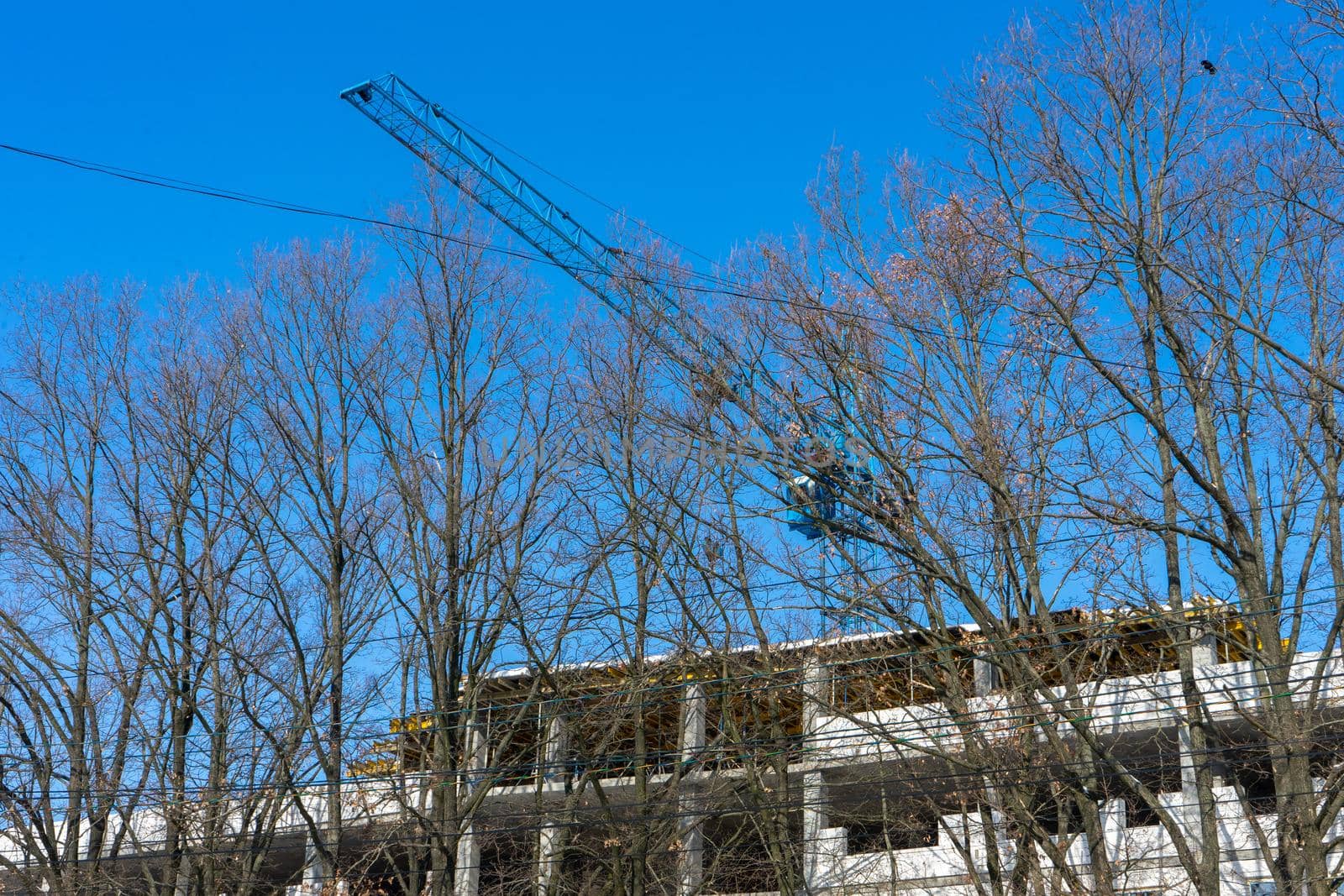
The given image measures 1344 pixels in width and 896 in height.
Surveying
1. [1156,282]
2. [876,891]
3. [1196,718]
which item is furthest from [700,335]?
[876,891]

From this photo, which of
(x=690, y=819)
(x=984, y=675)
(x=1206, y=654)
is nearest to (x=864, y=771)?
(x=984, y=675)

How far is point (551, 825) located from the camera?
17781 millimetres

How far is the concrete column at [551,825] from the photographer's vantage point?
19297 millimetres

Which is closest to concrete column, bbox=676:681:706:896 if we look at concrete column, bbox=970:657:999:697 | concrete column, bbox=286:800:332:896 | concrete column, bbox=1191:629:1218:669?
concrete column, bbox=970:657:999:697

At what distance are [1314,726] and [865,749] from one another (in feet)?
36.0

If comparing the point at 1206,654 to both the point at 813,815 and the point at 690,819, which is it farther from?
the point at 690,819

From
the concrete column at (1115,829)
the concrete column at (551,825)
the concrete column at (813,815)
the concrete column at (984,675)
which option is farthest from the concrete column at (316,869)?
the concrete column at (1115,829)

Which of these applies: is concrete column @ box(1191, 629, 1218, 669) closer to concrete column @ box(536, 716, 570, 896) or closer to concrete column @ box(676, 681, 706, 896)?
concrete column @ box(676, 681, 706, 896)

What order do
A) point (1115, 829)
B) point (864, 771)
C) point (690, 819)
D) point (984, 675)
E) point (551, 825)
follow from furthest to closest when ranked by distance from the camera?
point (864, 771) < point (1115, 829) < point (984, 675) < point (690, 819) < point (551, 825)

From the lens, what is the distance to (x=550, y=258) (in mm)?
52031

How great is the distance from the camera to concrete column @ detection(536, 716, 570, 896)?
19.3 m

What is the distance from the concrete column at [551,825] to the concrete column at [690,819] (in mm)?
1987

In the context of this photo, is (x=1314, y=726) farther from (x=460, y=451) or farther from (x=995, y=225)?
(x=460, y=451)

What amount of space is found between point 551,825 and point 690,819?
5787mm
